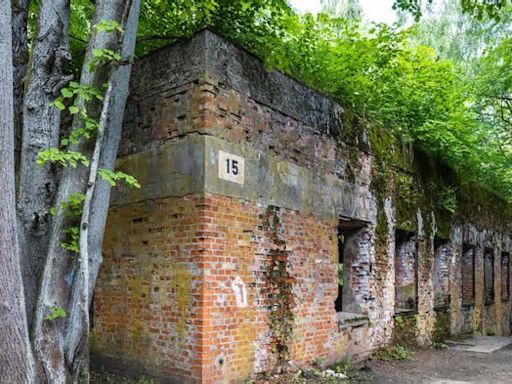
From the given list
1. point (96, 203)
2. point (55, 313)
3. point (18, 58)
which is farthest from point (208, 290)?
point (18, 58)

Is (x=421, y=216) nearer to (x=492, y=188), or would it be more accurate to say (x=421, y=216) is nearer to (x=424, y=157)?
(x=424, y=157)

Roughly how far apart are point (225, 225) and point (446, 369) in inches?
188

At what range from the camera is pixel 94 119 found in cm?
453

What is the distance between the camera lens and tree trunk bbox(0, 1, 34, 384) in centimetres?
368

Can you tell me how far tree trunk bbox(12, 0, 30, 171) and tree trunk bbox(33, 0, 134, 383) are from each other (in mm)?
813

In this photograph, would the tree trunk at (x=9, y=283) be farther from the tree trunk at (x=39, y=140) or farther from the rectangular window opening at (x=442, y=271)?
the rectangular window opening at (x=442, y=271)

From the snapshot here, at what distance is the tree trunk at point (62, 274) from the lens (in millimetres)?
4141

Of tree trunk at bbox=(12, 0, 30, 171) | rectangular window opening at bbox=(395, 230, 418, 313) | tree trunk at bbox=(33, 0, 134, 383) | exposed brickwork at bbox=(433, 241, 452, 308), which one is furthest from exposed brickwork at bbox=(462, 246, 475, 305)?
tree trunk at bbox=(12, 0, 30, 171)

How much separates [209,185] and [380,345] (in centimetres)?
480

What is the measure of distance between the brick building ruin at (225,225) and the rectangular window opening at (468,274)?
17.5 feet

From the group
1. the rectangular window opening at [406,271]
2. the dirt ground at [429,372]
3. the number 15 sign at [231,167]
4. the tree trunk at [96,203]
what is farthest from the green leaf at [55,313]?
the rectangular window opening at [406,271]

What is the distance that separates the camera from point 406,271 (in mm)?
9875

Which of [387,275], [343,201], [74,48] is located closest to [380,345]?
[387,275]

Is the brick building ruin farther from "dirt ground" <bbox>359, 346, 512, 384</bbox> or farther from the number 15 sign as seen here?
"dirt ground" <bbox>359, 346, 512, 384</bbox>
